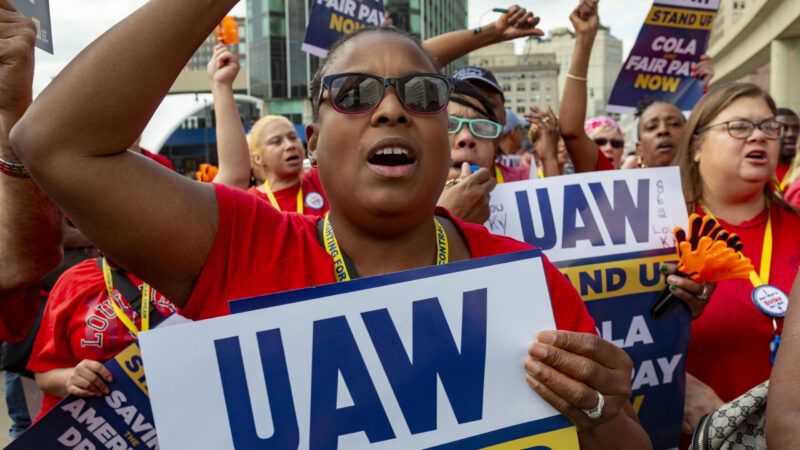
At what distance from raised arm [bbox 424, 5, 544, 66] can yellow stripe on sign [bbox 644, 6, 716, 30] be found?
1.67 m

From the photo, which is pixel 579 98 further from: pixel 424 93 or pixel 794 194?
pixel 424 93

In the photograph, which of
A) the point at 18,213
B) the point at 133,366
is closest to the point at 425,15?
the point at 133,366

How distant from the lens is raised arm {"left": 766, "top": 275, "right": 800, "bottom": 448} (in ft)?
4.18

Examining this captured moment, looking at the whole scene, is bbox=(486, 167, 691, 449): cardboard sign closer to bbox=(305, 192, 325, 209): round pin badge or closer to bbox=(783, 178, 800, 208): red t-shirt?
bbox=(783, 178, 800, 208): red t-shirt

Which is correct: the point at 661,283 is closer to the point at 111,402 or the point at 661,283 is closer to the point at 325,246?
the point at 325,246

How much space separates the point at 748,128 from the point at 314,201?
2822 mm

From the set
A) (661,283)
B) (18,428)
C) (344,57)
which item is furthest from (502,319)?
(18,428)

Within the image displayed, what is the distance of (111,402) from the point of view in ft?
6.96

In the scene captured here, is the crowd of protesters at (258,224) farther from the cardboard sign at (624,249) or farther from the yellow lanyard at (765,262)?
the cardboard sign at (624,249)

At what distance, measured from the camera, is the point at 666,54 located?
485cm

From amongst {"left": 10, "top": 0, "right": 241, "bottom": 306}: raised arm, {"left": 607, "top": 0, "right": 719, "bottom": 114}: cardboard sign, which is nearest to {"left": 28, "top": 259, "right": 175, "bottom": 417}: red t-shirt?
{"left": 10, "top": 0, "right": 241, "bottom": 306}: raised arm

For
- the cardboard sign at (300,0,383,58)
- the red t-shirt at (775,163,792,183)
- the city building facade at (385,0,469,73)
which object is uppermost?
the city building facade at (385,0,469,73)

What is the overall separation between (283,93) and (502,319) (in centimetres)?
5111

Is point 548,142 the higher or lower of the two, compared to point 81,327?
higher
